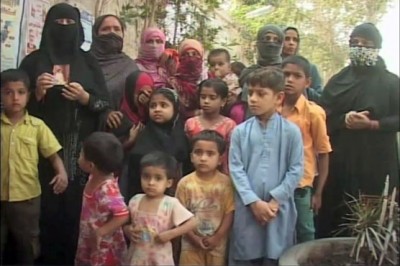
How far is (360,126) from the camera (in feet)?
9.45

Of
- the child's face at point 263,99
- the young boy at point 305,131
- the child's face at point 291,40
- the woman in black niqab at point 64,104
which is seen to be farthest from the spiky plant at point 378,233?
the woman in black niqab at point 64,104

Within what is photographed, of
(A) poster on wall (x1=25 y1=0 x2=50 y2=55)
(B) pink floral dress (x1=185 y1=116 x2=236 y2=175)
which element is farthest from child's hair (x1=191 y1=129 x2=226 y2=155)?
(A) poster on wall (x1=25 y1=0 x2=50 y2=55)

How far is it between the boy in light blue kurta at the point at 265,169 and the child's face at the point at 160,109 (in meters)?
0.34

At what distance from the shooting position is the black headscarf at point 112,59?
3061mm

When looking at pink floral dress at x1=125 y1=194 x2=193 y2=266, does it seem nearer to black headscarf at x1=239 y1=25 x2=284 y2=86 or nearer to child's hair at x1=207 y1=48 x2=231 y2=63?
black headscarf at x1=239 y1=25 x2=284 y2=86

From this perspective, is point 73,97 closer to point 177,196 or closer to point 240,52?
point 177,196

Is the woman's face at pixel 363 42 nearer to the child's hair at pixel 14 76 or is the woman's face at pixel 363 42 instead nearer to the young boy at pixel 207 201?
the young boy at pixel 207 201

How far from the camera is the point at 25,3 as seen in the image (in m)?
3.09

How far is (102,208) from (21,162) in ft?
1.27

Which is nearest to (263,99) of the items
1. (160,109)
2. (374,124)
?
(160,109)

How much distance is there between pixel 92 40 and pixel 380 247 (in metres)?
1.71

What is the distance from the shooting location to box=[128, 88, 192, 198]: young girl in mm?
2816

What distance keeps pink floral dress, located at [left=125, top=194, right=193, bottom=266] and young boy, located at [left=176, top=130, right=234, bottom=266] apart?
→ 0.46ft

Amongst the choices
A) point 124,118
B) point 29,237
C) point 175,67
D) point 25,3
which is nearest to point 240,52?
point 175,67
